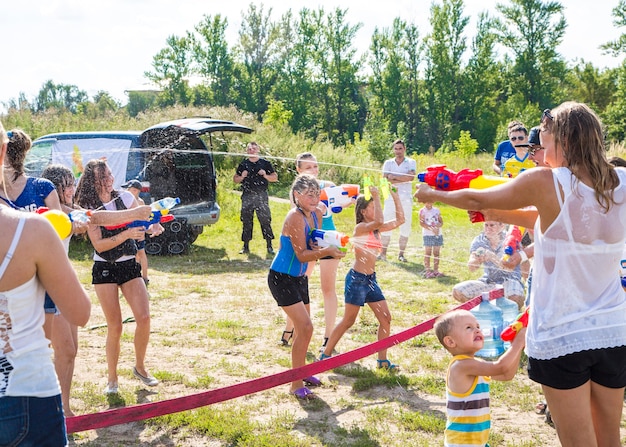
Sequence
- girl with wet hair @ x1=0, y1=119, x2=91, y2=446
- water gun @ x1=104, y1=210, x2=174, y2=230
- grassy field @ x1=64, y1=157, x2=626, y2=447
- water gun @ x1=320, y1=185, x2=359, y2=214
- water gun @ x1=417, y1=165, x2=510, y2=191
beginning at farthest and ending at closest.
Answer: water gun @ x1=320, y1=185, x2=359, y2=214 < water gun @ x1=104, y1=210, x2=174, y2=230 < grassy field @ x1=64, y1=157, x2=626, y2=447 < water gun @ x1=417, y1=165, x2=510, y2=191 < girl with wet hair @ x1=0, y1=119, x2=91, y2=446

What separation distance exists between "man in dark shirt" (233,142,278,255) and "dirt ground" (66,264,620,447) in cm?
334

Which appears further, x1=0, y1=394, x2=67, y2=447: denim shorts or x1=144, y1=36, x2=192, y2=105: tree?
x1=144, y1=36, x2=192, y2=105: tree

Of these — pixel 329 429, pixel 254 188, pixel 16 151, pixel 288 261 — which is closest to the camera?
pixel 16 151

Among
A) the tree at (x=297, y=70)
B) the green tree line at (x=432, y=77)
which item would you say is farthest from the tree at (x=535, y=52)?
the tree at (x=297, y=70)

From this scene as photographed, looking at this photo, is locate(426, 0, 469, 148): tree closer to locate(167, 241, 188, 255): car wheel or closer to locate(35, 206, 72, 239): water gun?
locate(167, 241, 188, 255): car wheel

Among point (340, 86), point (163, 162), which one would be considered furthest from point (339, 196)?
point (340, 86)

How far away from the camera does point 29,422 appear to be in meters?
2.30

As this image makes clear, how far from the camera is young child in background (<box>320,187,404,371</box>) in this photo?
19.3 ft

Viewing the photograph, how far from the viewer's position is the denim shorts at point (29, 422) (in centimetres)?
227

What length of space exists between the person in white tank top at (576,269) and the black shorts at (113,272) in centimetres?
343

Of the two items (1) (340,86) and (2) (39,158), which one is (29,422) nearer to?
(2) (39,158)

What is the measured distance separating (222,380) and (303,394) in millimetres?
894

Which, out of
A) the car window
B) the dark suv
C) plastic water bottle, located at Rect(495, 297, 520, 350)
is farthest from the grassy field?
the car window

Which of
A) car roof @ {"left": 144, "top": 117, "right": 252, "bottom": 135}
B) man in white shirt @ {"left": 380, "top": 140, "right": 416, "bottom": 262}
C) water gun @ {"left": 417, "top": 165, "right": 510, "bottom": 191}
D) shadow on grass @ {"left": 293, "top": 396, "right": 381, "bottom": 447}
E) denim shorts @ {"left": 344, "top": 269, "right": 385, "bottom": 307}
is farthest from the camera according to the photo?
car roof @ {"left": 144, "top": 117, "right": 252, "bottom": 135}
